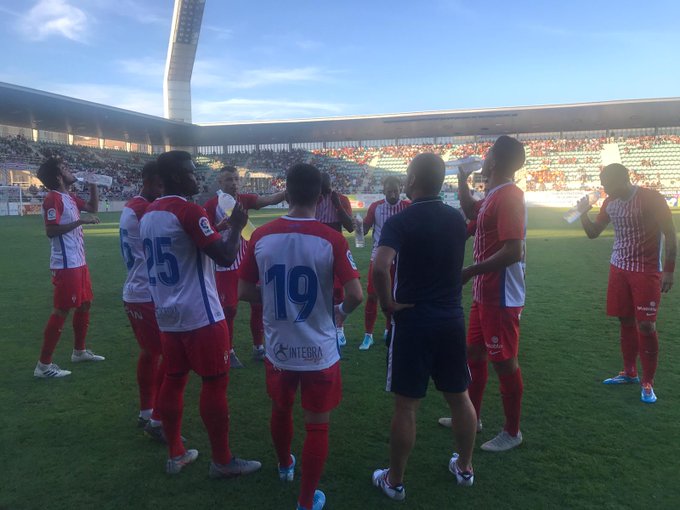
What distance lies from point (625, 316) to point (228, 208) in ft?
13.3

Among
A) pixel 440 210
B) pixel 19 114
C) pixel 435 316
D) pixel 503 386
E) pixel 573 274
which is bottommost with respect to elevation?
pixel 573 274

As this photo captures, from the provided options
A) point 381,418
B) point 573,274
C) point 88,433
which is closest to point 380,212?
point 381,418

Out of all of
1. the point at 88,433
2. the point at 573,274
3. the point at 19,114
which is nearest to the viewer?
the point at 88,433

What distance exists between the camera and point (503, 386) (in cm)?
383

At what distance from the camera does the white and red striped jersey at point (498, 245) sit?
346 centimetres

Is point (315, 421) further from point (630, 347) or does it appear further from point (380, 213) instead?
point (380, 213)

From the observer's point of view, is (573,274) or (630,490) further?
(573,274)

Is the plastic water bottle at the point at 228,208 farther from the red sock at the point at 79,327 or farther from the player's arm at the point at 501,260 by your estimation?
the red sock at the point at 79,327

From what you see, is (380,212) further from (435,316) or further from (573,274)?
(573,274)

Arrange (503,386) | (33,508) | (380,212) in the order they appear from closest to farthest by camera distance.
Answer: (33,508)
(503,386)
(380,212)

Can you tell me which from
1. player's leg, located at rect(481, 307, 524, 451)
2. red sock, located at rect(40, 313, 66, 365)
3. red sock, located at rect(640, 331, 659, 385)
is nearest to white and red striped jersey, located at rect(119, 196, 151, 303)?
red sock, located at rect(40, 313, 66, 365)

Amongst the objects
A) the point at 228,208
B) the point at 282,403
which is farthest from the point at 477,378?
the point at 228,208

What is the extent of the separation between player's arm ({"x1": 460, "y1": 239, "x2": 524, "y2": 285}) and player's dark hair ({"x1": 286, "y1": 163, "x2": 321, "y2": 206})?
1.18 metres

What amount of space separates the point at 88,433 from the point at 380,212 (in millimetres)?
4077
